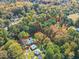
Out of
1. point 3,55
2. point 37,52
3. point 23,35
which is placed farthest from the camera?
point 23,35

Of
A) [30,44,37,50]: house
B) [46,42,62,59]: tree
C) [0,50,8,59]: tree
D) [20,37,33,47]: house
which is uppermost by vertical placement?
[0,50,8,59]: tree

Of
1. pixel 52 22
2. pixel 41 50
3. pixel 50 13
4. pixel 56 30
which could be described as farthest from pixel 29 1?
pixel 41 50

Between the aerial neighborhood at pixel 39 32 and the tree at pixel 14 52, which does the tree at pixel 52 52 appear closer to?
the aerial neighborhood at pixel 39 32

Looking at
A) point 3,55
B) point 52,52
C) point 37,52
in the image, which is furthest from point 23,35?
point 52,52

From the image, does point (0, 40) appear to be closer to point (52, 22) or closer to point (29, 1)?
point (52, 22)

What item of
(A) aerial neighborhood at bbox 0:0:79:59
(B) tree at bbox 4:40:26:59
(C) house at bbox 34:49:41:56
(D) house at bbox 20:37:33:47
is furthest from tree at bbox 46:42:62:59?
(D) house at bbox 20:37:33:47

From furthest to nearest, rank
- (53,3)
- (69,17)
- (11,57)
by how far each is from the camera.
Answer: (53,3) → (69,17) → (11,57)

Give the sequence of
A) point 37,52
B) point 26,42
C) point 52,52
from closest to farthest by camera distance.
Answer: point 52,52 < point 37,52 < point 26,42

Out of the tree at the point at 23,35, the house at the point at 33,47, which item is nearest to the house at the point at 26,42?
the tree at the point at 23,35

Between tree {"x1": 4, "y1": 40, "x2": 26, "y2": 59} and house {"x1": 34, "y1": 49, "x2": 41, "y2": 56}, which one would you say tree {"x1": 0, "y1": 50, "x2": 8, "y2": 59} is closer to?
tree {"x1": 4, "y1": 40, "x2": 26, "y2": 59}

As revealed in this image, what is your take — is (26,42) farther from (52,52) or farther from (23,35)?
(52,52)

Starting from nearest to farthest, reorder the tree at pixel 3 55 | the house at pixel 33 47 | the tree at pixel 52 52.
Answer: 1. the tree at pixel 3 55
2. the tree at pixel 52 52
3. the house at pixel 33 47
